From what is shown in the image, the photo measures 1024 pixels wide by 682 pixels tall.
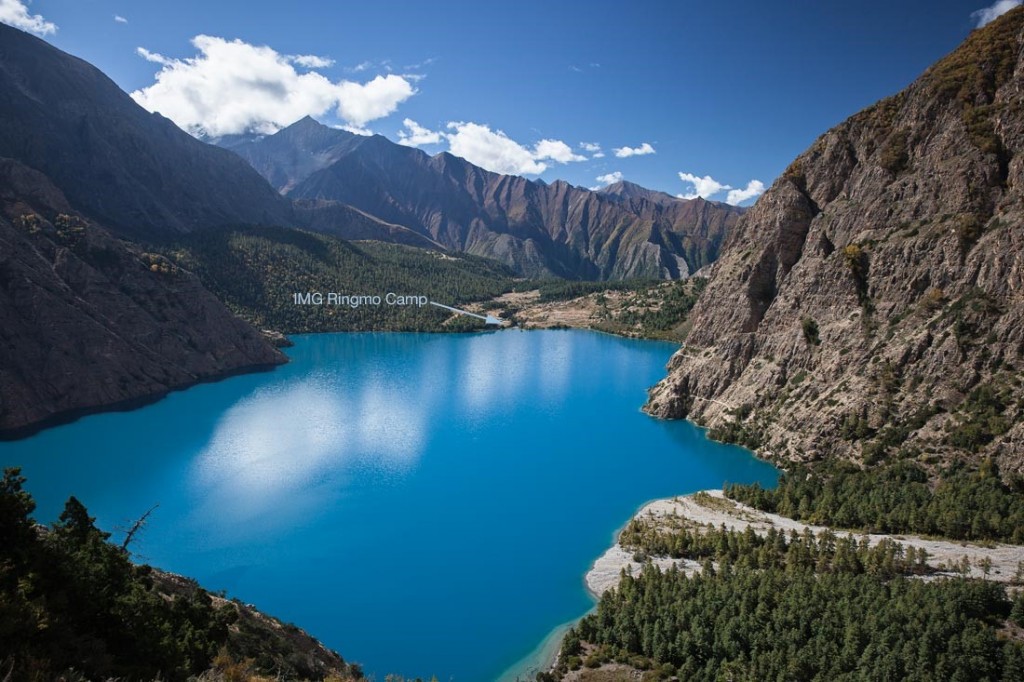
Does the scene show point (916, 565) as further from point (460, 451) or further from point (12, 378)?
point (12, 378)

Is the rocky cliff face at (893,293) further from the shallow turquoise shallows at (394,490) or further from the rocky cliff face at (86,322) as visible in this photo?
the rocky cliff face at (86,322)

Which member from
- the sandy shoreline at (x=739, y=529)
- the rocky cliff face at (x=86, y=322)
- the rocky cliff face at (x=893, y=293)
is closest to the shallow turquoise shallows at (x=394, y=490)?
the sandy shoreline at (x=739, y=529)

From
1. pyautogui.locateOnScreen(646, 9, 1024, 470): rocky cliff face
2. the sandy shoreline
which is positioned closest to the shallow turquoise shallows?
the sandy shoreline

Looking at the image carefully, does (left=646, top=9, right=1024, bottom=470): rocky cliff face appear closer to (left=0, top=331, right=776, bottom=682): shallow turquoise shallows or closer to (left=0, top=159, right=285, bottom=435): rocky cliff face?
(left=0, top=331, right=776, bottom=682): shallow turquoise shallows

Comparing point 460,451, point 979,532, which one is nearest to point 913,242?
point 979,532

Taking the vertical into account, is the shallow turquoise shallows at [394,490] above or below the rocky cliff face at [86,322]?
below
